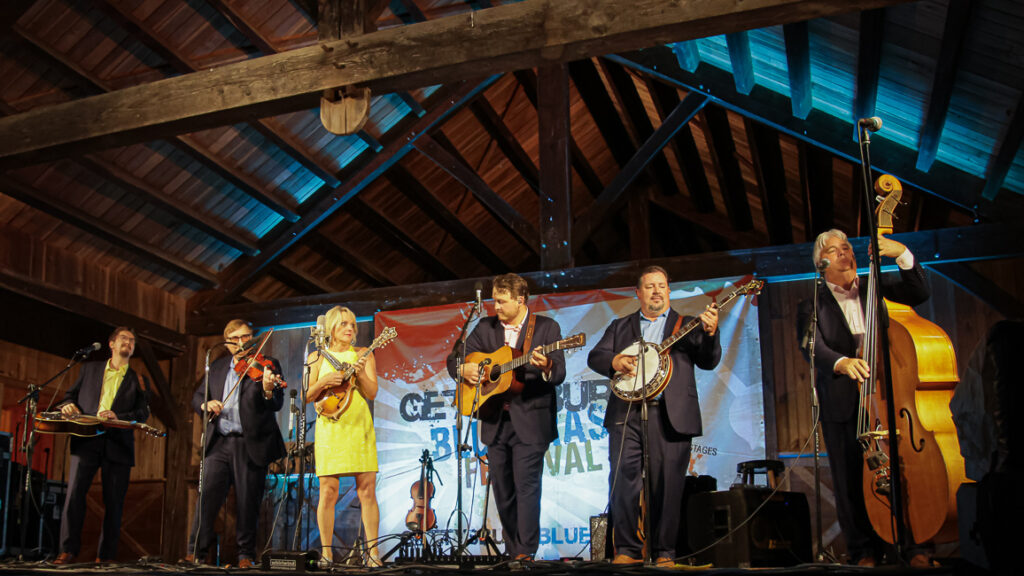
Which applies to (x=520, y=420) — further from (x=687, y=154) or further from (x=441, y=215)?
(x=687, y=154)

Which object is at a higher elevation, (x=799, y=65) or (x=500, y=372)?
(x=799, y=65)

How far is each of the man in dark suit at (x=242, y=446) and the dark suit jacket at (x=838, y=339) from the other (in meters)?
3.72

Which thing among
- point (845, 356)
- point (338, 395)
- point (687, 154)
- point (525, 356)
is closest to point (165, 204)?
point (338, 395)

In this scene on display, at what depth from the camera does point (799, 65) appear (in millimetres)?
7777

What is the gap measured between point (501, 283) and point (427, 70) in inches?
57.2

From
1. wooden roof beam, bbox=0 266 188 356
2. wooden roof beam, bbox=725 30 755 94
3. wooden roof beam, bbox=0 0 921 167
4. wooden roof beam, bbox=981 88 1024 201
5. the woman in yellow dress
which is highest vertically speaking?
wooden roof beam, bbox=725 30 755 94

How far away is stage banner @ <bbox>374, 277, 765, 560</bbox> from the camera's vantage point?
8.29 metres

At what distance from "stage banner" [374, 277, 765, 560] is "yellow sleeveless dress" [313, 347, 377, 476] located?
6.24 ft

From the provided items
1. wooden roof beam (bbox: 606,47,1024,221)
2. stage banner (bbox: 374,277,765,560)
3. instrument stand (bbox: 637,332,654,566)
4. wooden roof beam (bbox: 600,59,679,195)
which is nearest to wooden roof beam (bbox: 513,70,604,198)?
wooden roof beam (bbox: 600,59,679,195)

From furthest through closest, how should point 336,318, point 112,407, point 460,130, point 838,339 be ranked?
1. point 460,130
2. point 112,407
3. point 336,318
4. point 838,339

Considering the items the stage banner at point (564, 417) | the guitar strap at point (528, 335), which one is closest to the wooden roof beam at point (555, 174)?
the stage banner at point (564, 417)

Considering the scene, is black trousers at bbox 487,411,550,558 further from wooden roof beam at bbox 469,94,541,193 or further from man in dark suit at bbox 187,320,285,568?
wooden roof beam at bbox 469,94,541,193

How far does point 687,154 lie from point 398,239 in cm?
409

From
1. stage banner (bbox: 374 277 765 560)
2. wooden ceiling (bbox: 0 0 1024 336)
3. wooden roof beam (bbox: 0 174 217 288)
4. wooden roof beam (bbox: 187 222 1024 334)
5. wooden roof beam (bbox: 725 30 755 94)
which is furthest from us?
wooden roof beam (bbox: 0 174 217 288)
